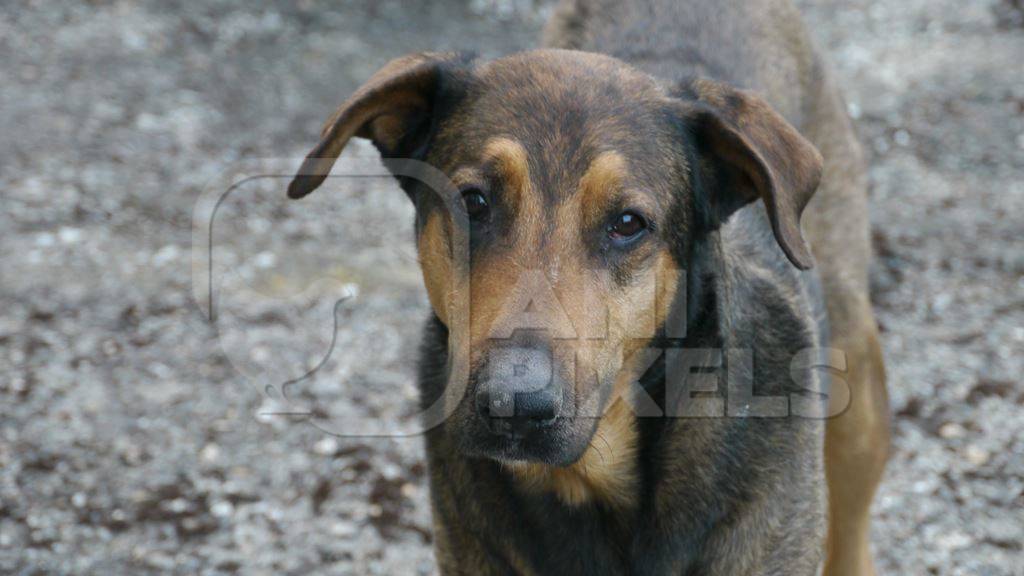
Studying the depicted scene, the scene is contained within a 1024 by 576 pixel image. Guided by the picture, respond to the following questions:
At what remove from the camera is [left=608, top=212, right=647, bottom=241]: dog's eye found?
3084mm

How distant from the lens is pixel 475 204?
3.12 m

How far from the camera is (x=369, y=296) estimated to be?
20.3 feet

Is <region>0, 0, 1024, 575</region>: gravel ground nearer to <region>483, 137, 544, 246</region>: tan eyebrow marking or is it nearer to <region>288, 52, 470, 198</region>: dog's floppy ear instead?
<region>288, 52, 470, 198</region>: dog's floppy ear

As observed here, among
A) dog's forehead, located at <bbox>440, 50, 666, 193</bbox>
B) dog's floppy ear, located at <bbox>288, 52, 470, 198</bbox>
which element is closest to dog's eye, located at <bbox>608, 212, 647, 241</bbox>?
dog's forehead, located at <bbox>440, 50, 666, 193</bbox>

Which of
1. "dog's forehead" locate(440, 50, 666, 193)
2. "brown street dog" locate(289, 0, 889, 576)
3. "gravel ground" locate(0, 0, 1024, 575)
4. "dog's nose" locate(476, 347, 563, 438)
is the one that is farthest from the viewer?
"gravel ground" locate(0, 0, 1024, 575)

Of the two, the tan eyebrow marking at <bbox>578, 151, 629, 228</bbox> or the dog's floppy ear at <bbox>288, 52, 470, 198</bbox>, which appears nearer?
the tan eyebrow marking at <bbox>578, 151, 629, 228</bbox>

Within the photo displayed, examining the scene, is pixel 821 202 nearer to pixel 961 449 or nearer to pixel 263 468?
pixel 961 449

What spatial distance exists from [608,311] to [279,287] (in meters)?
3.49

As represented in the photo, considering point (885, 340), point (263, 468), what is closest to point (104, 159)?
point (263, 468)

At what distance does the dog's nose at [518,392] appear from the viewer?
268 cm

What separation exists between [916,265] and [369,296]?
285 cm

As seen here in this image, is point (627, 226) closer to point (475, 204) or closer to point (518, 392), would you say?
point (475, 204)

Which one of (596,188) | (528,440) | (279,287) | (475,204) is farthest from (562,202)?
(279,287)

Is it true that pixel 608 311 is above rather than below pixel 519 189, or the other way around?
below
